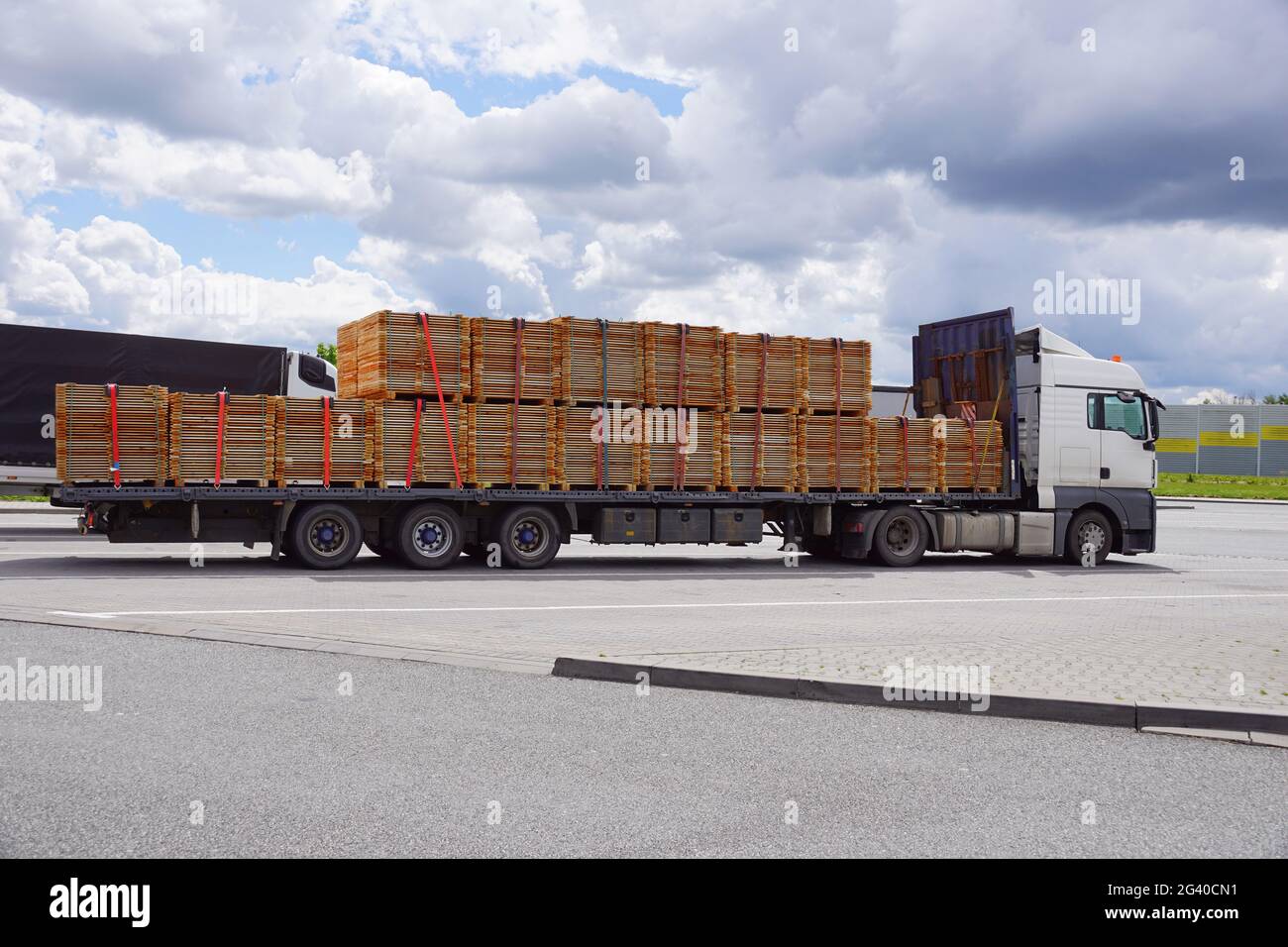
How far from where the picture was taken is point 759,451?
56.9ft

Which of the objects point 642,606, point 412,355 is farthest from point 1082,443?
point 412,355

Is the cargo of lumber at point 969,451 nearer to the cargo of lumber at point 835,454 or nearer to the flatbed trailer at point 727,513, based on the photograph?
the flatbed trailer at point 727,513

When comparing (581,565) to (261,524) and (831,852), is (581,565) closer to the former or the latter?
(261,524)

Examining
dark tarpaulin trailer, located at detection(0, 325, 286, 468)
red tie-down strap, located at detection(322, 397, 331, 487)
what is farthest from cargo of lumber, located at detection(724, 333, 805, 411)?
dark tarpaulin trailer, located at detection(0, 325, 286, 468)

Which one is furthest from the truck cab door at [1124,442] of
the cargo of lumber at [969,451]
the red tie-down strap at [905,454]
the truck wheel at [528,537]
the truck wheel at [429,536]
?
the truck wheel at [429,536]

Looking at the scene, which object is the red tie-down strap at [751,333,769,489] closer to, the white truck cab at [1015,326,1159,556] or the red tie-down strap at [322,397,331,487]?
the white truck cab at [1015,326,1159,556]

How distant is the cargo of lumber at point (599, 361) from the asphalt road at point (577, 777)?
29.9 feet

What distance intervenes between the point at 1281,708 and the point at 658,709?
3590 millimetres

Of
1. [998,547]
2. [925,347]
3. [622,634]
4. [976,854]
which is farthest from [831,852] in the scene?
[925,347]

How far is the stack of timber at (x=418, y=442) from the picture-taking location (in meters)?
15.6

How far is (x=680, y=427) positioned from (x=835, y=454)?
8.34 feet

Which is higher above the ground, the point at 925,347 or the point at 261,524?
the point at 925,347

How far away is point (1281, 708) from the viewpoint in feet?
22.3

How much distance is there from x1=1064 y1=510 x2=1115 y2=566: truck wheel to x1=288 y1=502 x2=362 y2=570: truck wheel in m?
10.9
